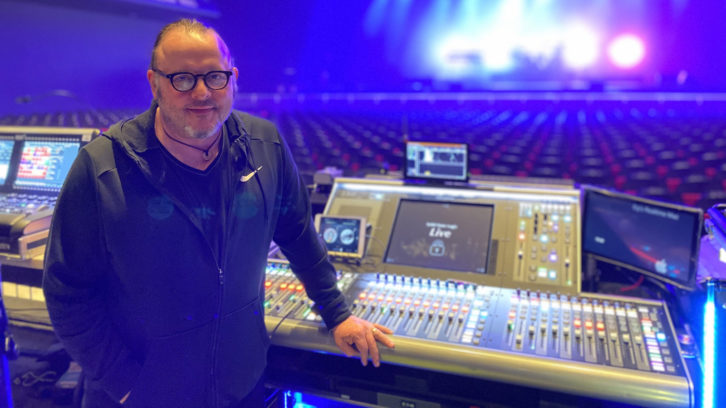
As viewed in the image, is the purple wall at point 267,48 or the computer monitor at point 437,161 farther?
the purple wall at point 267,48

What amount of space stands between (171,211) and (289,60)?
702 inches

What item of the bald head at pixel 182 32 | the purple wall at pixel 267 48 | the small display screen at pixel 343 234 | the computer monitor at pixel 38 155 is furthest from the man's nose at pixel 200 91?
the purple wall at pixel 267 48

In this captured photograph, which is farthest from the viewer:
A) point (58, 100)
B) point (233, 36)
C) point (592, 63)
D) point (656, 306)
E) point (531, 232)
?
point (233, 36)

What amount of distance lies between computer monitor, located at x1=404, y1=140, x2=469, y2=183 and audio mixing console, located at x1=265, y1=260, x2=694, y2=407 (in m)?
0.53

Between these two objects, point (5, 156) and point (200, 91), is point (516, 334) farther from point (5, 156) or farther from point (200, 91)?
point (5, 156)

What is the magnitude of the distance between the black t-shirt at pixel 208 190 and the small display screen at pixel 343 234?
2.66ft

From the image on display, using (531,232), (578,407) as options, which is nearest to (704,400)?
(578,407)

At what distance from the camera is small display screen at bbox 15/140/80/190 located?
2396mm

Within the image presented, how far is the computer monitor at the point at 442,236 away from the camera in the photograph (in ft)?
6.68

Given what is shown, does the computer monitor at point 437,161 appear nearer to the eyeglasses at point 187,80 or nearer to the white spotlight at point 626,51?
the eyeglasses at point 187,80

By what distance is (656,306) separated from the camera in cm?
174

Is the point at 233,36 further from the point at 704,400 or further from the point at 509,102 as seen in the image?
the point at 704,400

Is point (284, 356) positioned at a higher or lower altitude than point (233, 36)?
lower

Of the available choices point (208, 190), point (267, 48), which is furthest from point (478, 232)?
Answer: point (267, 48)
